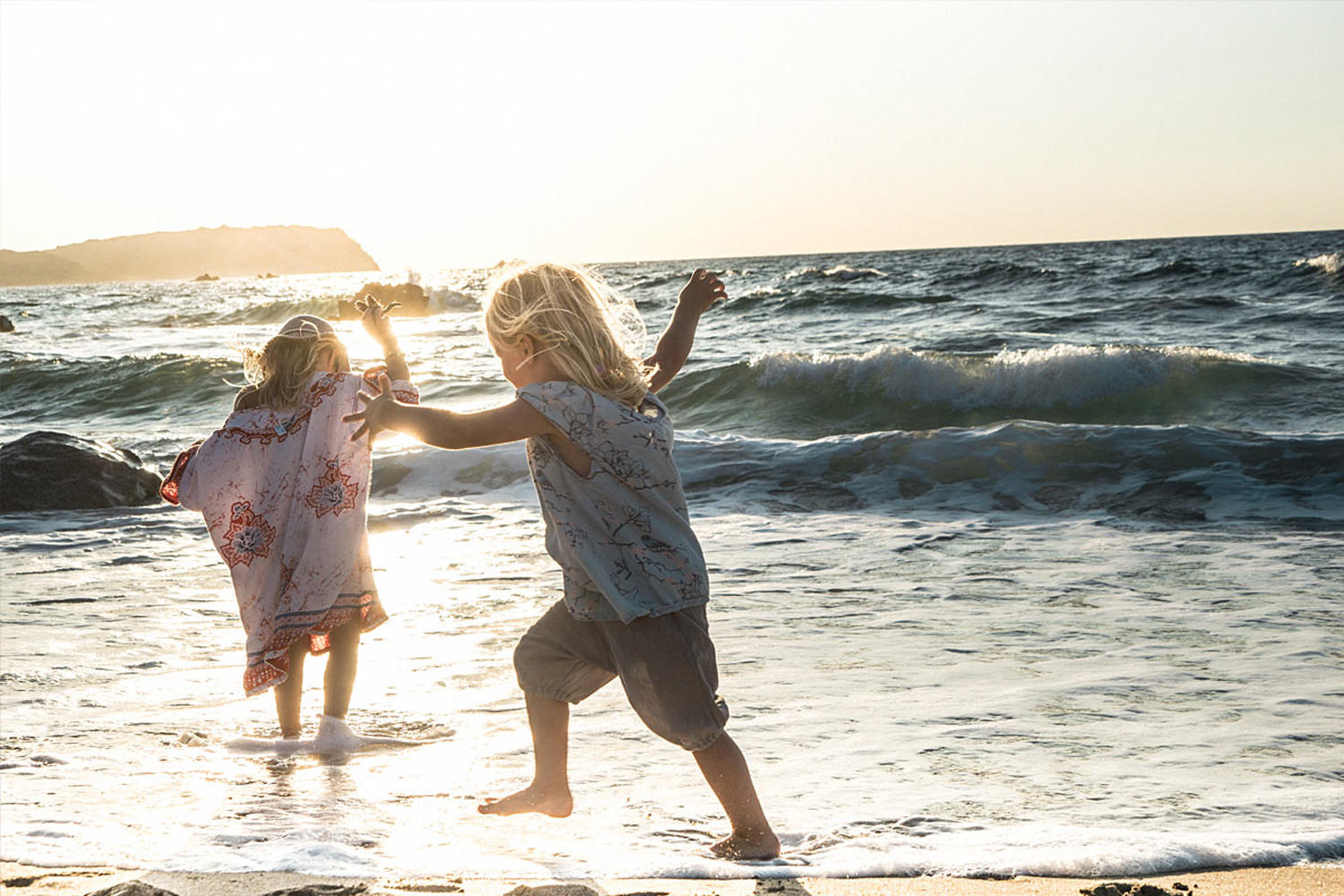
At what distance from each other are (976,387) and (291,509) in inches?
467


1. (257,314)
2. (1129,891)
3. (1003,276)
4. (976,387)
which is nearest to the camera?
(1129,891)

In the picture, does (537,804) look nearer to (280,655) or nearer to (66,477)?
(280,655)

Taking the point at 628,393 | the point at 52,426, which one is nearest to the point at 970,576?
the point at 628,393

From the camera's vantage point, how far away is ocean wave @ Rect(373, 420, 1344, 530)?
25.5 ft

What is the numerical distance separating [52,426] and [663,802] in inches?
589

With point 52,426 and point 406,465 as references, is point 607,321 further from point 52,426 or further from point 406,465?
point 52,426

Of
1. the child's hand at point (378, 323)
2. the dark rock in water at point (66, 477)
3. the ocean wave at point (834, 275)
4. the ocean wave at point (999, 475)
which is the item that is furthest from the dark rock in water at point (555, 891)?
the ocean wave at point (834, 275)

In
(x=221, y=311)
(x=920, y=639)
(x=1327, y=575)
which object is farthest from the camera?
(x=221, y=311)

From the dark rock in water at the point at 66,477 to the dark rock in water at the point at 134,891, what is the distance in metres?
7.05

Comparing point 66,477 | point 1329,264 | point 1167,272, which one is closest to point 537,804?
point 66,477

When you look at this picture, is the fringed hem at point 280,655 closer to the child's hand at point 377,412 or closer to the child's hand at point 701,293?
the child's hand at point 377,412

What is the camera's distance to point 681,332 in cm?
336

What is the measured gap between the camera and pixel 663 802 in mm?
3188

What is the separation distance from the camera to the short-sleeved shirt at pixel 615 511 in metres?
2.74
